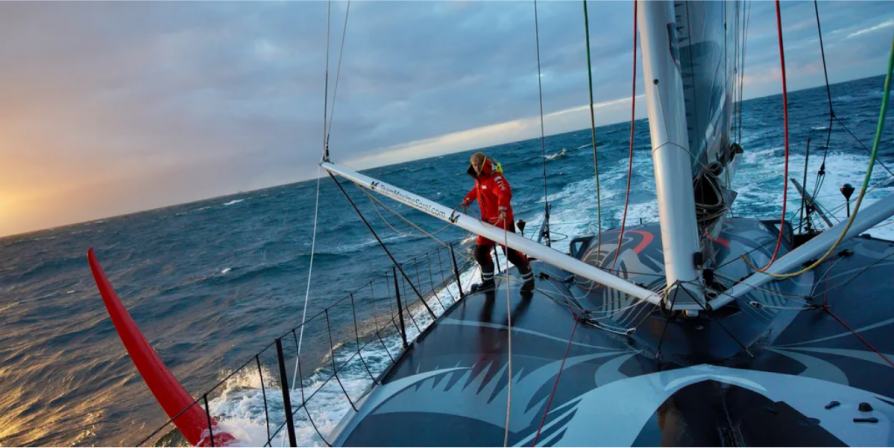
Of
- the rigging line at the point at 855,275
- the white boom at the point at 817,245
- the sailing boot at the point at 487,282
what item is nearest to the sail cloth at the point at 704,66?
the white boom at the point at 817,245

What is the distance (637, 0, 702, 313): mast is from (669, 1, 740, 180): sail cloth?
55 centimetres

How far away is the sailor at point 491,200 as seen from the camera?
5176mm

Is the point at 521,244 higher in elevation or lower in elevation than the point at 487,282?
higher

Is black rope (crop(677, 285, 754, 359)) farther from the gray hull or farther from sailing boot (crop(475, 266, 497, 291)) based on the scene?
sailing boot (crop(475, 266, 497, 291))

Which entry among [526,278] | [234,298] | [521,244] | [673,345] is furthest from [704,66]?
[234,298]

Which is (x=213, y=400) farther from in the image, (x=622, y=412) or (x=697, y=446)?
(x=697, y=446)

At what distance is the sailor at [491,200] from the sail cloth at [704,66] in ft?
6.92

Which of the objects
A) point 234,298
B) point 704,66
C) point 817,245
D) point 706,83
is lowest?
point 234,298

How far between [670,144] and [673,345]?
1.98 metres

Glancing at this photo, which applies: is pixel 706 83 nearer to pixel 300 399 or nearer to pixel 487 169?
pixel 487 169

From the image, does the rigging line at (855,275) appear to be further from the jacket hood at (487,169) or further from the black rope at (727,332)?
the jacket hood at (487,169)

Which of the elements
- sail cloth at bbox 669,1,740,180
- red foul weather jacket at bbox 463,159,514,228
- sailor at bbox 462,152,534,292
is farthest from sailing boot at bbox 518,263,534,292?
sail cloth at bbox 669,1,740,180

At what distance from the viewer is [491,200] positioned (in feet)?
18.4

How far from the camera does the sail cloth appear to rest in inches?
→ 176
